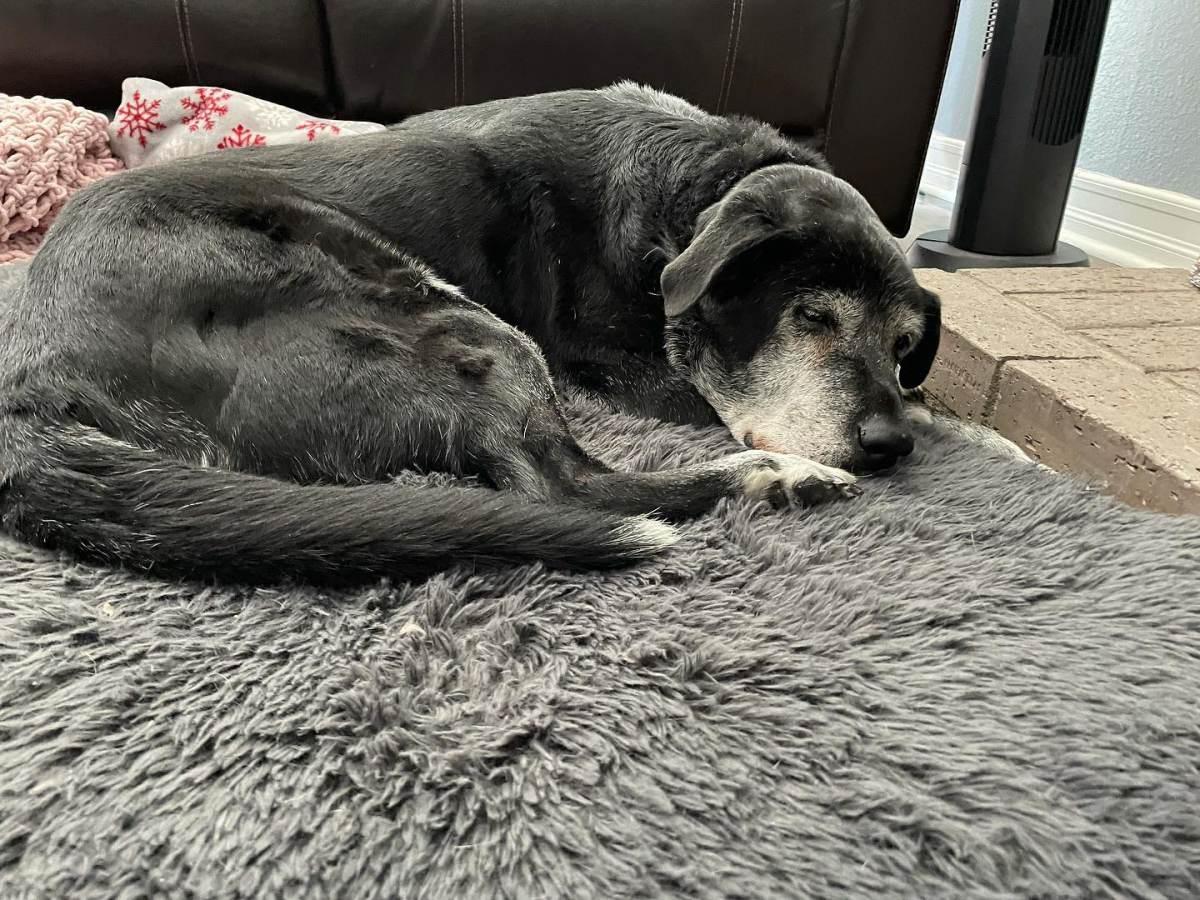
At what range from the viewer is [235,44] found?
8.26 ft

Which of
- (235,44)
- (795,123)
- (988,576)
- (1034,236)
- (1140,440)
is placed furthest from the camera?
(1034,236)

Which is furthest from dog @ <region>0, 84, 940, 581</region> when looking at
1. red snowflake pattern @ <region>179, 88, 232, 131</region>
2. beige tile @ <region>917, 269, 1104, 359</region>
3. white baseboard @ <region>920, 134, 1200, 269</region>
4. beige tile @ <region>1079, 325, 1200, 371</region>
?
white baseboard @ <region>920, 134, 1200, 269</region>

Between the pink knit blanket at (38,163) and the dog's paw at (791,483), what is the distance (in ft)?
6.96

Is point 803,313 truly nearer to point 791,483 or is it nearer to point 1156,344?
point 791,483

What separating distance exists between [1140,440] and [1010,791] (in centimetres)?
Answer: 86

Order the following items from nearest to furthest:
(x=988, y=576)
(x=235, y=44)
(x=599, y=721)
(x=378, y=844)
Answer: (x=378, y=844)
(x=599, y=721)
(x=988, y=576)
(x=235, y=44)

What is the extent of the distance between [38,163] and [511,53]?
4.70 ft

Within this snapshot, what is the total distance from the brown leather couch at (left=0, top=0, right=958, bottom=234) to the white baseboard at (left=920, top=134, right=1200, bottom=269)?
1059 mm

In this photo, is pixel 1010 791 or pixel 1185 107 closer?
pixel 1010 791

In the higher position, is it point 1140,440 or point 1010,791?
point 1140,440

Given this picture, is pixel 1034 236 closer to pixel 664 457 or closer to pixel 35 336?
pixel 664 457

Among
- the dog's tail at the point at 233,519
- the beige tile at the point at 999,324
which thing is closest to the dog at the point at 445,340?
the dog's tail at the point at 233,519

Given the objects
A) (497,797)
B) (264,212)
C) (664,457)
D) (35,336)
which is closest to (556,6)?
(264,212)

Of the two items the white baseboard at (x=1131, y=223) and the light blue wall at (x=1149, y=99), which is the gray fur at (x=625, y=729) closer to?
the white baseboard at (x=1131, y=223)
